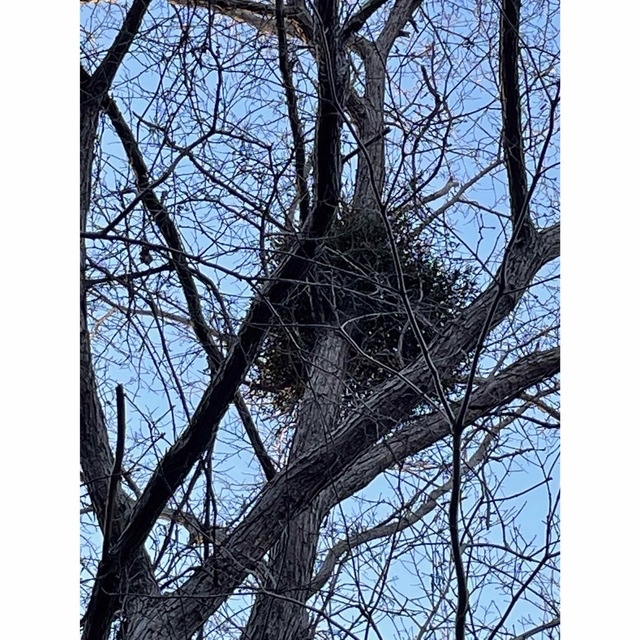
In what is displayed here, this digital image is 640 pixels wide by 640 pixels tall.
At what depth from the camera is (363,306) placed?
138cm

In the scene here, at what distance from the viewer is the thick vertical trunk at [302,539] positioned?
4.17 feet

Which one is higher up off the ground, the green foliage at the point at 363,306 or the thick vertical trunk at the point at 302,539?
the green foliage at the point at 363,306

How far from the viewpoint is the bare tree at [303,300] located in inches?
51.0

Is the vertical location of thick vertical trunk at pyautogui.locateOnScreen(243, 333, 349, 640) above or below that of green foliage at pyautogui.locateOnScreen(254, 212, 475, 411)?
below

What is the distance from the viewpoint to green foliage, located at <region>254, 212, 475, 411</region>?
1357 mm

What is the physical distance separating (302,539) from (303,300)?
345 millimetres

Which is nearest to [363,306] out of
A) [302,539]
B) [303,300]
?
[303,300]

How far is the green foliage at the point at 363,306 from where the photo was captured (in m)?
1.36

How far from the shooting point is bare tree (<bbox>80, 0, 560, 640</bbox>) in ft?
4.25
